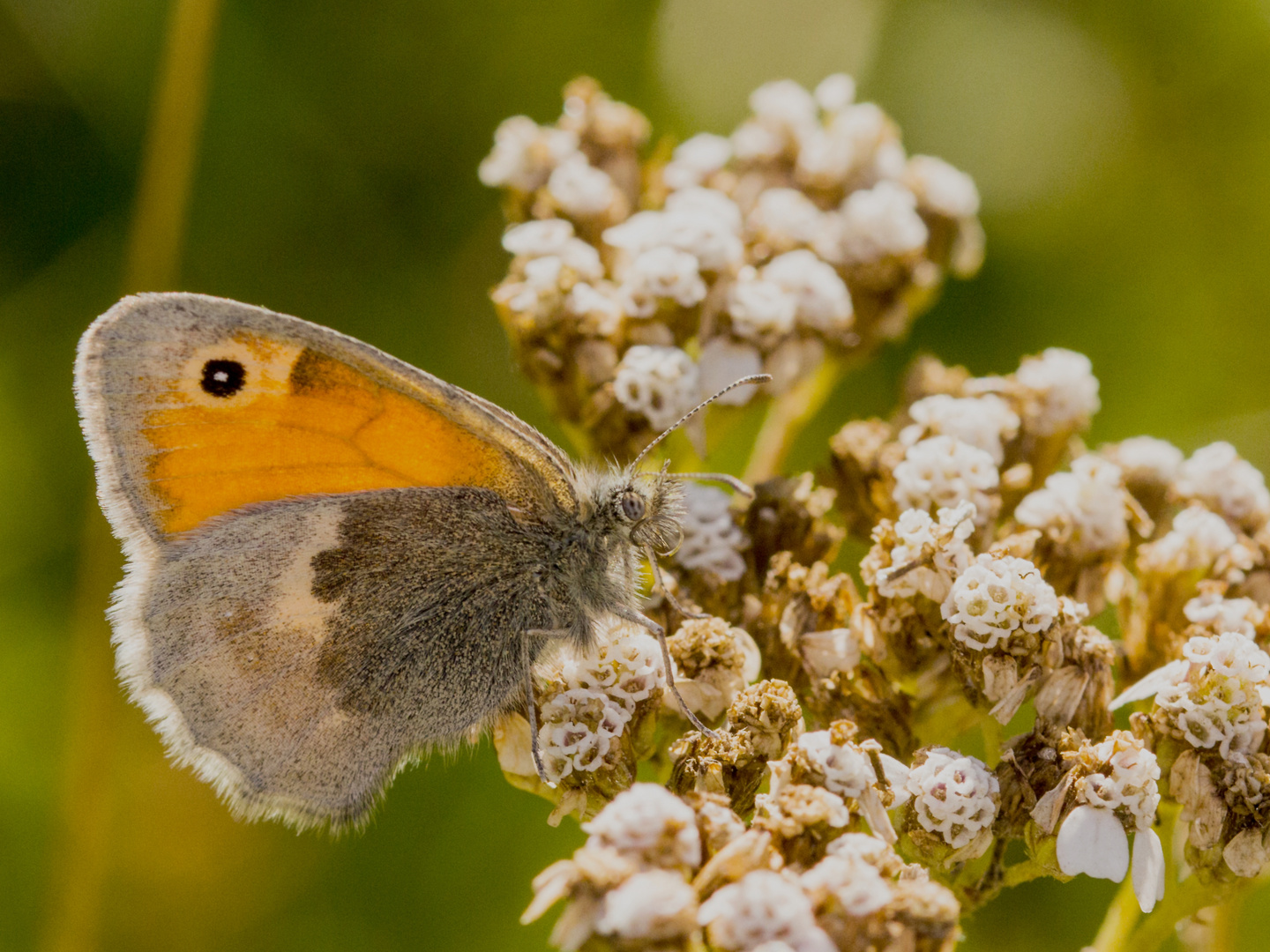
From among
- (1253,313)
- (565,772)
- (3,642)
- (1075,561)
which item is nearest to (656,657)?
(565,772)

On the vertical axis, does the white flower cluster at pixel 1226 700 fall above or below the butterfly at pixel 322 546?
below

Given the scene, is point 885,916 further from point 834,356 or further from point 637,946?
point 834,356

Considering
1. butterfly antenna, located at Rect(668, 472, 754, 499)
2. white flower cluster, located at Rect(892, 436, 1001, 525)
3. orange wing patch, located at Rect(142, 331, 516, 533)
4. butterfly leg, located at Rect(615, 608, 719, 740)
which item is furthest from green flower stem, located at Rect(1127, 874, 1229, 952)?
orange wing patch, located at Rect(142, 331, 516, 533)

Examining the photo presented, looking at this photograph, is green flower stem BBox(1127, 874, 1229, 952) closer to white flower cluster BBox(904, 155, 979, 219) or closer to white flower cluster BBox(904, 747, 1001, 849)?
white flower cluster BBox(904, 747, 1001, 849)

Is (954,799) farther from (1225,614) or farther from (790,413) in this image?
(790,413)

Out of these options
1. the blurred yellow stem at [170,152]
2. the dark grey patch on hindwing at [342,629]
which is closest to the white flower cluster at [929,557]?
the dark grey patch on hindwing at [342,629]

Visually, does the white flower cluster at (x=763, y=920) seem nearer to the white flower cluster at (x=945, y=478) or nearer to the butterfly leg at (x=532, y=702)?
the butterfly leg at (x=532, y=702)
